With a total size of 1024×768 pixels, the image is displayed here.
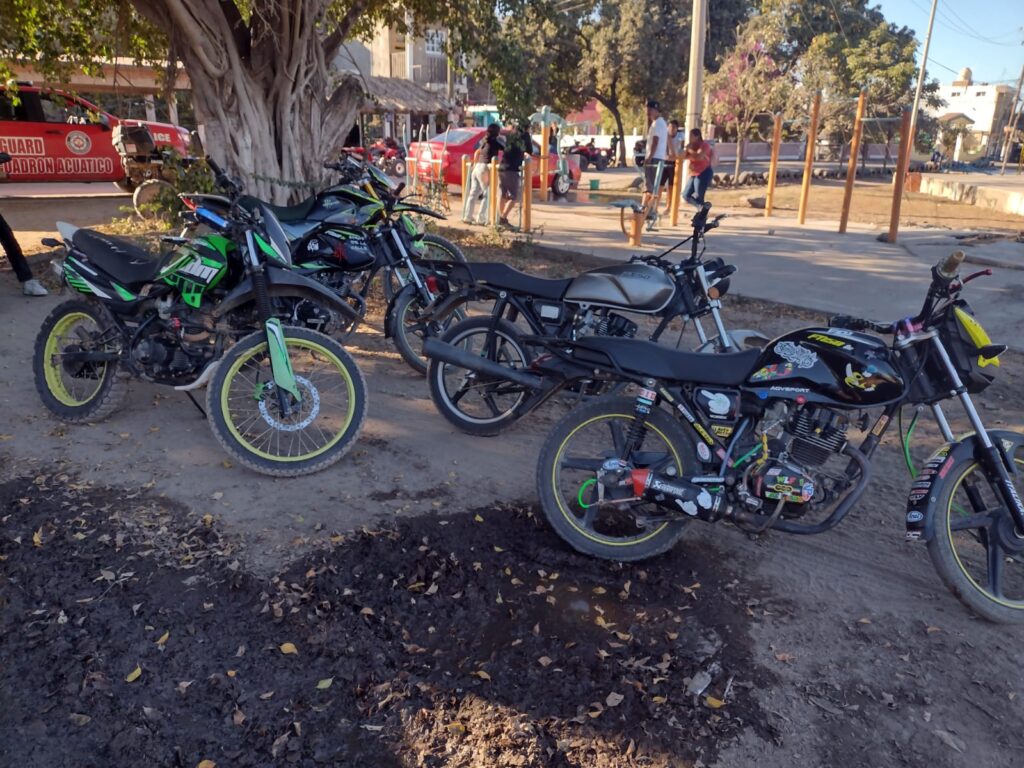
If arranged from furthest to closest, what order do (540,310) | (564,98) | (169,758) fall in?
(564,98)
(540,310)
(169,758)

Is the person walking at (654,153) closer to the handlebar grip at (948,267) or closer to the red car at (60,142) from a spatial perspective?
the red car at (60,142)

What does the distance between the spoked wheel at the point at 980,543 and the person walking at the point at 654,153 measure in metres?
10.4

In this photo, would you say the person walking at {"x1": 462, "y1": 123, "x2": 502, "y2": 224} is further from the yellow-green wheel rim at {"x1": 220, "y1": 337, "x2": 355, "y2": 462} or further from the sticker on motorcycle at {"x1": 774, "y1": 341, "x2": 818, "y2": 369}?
the sticker on motorcycle at {"x1": 774, "y1": 341, "x2": 818, "y2": 369}

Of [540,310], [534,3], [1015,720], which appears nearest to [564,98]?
[534,3]

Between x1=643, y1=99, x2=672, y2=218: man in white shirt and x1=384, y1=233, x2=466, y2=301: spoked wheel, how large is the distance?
719 centimetres

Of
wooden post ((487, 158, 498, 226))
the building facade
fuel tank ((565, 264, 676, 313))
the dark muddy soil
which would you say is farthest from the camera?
the building facade

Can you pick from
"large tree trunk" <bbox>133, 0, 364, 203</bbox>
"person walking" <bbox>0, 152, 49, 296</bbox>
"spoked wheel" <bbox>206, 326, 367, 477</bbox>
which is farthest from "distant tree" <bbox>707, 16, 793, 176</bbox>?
"spoked wheel" <bbox>206, 326, 367, 477</bbox>

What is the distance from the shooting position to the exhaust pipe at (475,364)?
4.06m

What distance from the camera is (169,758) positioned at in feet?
7.88

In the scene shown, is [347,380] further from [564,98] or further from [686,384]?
[564,98]

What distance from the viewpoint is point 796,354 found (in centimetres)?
322

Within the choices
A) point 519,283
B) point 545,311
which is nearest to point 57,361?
point 519,283

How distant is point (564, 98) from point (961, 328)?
37.7 m

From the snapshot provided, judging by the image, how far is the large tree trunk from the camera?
7551 millimetres
